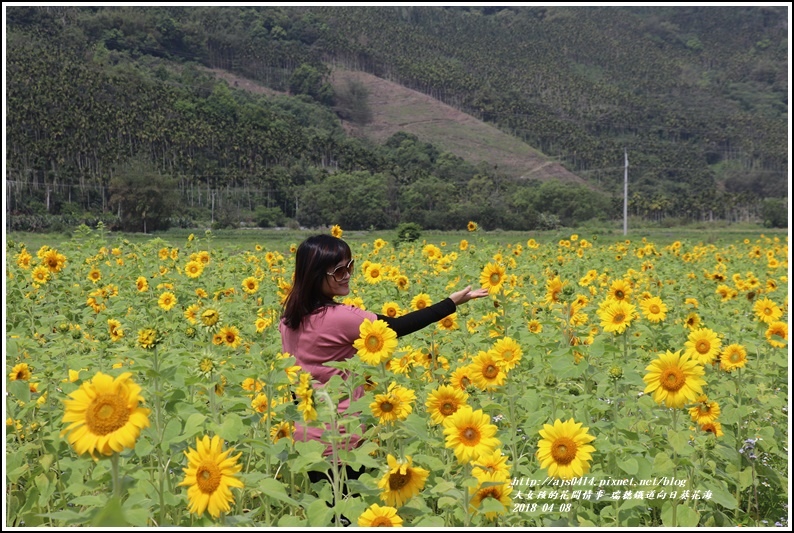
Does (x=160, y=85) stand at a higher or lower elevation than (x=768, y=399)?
higher

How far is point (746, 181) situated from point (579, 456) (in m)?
110

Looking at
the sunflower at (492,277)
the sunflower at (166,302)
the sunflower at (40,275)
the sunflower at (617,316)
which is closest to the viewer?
the sunflower at (617,316)

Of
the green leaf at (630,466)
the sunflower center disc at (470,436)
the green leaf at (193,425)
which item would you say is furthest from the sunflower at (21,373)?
the green leaf at (630,466)

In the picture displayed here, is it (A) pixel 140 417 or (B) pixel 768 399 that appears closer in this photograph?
(A) pixel 140 417

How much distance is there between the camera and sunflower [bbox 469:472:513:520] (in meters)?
2.00

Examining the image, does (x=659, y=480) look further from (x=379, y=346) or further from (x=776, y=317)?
(x=776, y=317)

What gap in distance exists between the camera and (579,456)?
6.74ft

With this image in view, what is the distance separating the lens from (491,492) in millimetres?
2055

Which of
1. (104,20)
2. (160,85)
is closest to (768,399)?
(160,85)

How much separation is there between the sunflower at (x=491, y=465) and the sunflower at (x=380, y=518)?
0.83 feet

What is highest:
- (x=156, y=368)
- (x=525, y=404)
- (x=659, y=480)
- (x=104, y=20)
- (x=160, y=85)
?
(x=104, y=20)

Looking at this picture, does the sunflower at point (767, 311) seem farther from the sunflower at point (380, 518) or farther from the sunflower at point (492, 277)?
the sunflower at point (380, 518)

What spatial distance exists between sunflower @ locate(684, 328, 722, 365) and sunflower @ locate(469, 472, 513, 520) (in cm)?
135

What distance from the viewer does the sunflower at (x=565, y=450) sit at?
2.06 metres
